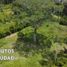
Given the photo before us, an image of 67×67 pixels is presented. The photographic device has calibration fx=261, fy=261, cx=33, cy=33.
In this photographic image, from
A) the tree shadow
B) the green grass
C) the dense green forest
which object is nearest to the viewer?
the green grass

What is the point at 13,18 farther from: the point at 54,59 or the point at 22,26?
the point at 54,59

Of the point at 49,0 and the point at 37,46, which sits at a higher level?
the point at 49,0

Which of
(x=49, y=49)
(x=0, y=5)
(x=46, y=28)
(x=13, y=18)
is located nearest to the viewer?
(x=49, y=49)

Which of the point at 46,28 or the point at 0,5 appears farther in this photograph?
the point at 0,5

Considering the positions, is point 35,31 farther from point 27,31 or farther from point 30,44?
point 30,44

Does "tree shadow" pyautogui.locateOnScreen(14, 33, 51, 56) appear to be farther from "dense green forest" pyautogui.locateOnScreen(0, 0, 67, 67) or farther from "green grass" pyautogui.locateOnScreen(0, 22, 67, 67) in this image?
"green grass" pyautogui.locateOnScreen(0, 22, 67, 67)

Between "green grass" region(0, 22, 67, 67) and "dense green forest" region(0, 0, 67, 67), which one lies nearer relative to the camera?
"green grass" region(0, 22, 67, 67)

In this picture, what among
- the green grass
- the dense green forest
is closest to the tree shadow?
the dense green forest

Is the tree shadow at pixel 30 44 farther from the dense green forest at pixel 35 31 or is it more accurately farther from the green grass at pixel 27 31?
the green grass at pixel 27 31

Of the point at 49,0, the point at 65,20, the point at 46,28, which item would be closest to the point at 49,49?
the point at 46,28
